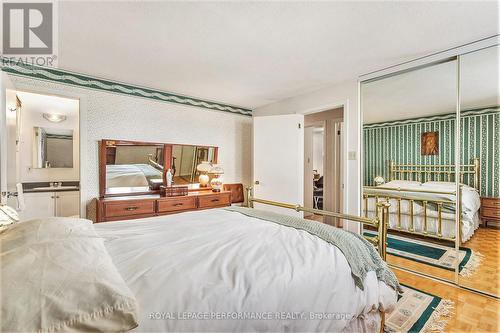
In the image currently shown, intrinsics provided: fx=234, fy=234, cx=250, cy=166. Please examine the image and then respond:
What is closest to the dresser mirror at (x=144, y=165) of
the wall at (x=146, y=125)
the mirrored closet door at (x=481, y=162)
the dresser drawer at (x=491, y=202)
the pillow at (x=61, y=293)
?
the wall at (x=146, y=125)

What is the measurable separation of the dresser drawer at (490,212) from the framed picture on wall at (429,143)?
72 centimetres

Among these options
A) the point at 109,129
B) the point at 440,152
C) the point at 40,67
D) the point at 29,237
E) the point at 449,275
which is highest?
the point at 40,67

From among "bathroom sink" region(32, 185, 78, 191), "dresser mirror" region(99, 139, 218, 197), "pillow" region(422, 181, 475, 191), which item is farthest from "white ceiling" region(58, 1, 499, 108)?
"bathroom sink" region(32, 185, 78, 191)

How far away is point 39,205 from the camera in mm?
4043

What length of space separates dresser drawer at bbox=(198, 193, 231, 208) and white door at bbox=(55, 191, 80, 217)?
2.36m

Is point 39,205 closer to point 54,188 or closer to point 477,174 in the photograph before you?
point 54,188

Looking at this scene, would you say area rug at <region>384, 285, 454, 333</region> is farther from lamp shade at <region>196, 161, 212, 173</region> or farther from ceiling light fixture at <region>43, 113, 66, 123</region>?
ceiling light fixture at <region>43, 113, 66, 123</region>

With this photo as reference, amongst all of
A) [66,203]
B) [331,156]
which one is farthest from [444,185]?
[66,203]

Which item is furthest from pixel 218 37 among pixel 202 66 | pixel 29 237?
pixel 29 237

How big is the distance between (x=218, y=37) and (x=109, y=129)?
214 cm

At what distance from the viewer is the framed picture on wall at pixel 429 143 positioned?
104 inches

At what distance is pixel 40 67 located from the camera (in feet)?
9.26

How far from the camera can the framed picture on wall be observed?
2.65 meters

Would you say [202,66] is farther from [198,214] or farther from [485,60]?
[485,60]
